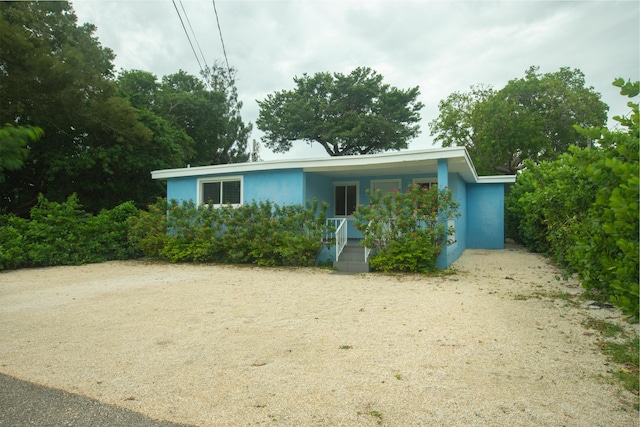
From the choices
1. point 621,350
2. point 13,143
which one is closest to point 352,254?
point 621,350

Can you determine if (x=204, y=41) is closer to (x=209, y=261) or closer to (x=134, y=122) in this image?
(x=209, y=261)

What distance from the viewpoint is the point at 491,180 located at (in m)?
14.0

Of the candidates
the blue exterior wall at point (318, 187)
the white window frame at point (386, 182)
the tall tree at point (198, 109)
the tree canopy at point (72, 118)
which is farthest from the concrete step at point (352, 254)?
the tall tree at point (198, 109)

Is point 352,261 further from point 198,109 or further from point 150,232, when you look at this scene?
point 198,109

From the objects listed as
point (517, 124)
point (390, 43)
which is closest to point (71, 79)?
point (390, 43)

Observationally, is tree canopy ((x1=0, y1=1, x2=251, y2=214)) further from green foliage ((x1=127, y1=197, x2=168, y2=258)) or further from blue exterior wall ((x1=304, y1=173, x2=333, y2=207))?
blue exterior wall ((x1=304, y1=173, x2=333, y2=207))

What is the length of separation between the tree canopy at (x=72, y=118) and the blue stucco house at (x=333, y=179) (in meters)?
4.70

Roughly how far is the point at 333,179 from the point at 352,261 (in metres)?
3.99

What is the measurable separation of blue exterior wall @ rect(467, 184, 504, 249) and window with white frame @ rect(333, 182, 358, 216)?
17.1 ft

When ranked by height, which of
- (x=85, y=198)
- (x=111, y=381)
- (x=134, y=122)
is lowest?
(x=111, y=381)

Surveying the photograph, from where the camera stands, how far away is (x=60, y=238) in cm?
992

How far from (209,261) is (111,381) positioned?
7534 millimetres

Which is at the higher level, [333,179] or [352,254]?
[333,179]

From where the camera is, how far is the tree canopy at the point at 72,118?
1161cm
